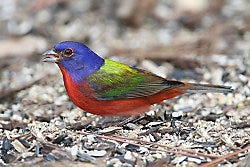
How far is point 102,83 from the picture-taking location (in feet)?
16.3

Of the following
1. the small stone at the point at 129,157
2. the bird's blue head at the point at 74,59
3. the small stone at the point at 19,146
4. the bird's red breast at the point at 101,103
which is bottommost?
the small stone at the point at 129,157

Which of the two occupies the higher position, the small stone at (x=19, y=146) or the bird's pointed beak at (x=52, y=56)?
the bird's pointed beak at (x=52, y=56)

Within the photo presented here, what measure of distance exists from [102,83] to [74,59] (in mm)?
275

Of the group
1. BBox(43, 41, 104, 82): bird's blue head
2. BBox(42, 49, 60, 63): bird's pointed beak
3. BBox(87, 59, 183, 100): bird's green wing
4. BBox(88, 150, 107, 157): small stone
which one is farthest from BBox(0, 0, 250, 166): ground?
BBox(42, 49, 60, 63): bird's pointed beak

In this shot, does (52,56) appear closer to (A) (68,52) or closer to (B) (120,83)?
(A) (68,52)

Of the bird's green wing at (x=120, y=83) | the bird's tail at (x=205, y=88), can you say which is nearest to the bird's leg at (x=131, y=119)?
the bird's green wing at (x=120, y=83)

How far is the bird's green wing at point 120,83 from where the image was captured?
4.95 m

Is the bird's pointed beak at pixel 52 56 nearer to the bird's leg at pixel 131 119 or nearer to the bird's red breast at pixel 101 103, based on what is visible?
the bird's red breast at pixel 101 103

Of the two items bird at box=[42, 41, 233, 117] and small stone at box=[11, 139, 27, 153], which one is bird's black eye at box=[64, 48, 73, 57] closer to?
bird at box=[42, 41, 233, 117]

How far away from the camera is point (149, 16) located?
29.0 ft

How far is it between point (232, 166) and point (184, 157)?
1.05 ft

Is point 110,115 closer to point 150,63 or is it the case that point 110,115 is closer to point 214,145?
point 214,145

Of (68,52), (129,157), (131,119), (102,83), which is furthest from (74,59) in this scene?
(129,157)

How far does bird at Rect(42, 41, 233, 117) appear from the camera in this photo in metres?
4.92
